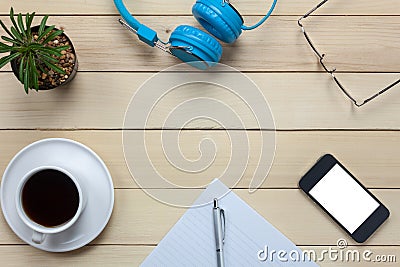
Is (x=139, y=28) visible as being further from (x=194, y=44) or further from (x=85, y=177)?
(x=85, y=177)

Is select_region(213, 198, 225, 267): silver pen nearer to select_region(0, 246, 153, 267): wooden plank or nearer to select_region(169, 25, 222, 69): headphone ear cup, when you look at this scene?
select_region(0, 246, 153, 267): wooden plank

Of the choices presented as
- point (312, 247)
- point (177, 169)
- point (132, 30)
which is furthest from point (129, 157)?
point (312, 247)

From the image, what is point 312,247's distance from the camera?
818mm

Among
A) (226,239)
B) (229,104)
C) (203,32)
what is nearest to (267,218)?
(226,239)

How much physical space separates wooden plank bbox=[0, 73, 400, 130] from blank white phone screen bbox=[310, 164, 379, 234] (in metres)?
0.08

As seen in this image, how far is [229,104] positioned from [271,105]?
60 millimetres

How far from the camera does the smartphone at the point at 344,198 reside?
2.66 feet

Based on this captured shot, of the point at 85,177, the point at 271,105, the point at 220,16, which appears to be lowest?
the point at 85,177

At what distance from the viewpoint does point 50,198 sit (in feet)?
2.52

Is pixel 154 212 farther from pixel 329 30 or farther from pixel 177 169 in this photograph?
pixel 329 30

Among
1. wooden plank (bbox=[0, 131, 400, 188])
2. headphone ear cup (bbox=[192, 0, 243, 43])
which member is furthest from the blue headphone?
wooden plank (bbox=[0, 131, 400, 188])

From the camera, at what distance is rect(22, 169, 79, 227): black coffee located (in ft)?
2.47

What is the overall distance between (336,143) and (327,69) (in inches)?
4.2

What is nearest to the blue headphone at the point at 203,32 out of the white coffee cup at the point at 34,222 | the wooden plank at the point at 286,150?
the wooden plank at the point at 286,150
